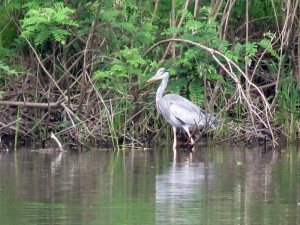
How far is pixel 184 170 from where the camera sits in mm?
12859

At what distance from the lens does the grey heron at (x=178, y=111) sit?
15.7m

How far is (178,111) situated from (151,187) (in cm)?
461

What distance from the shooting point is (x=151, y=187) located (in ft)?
36.6

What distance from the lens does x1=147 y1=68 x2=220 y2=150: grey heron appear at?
15697 mm

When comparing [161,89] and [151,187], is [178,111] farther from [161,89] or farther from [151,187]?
[151,187]

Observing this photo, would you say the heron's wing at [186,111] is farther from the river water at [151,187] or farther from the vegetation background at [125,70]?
the river water at [151,187]

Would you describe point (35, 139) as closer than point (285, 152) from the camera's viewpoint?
No

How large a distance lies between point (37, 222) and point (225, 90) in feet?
26.7

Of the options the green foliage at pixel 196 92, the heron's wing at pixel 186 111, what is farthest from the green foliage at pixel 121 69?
the green foliage at pixel 196 92

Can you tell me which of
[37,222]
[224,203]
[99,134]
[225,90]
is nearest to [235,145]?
[225,90]

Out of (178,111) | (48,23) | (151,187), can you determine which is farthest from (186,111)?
(151,187)

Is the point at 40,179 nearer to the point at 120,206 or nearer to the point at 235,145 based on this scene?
the point at 120,206

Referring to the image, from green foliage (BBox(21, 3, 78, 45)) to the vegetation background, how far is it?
0.06 ft

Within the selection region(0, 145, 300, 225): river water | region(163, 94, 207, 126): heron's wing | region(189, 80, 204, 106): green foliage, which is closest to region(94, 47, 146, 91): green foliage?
region(163, 94, 207, 126): heron's wing
